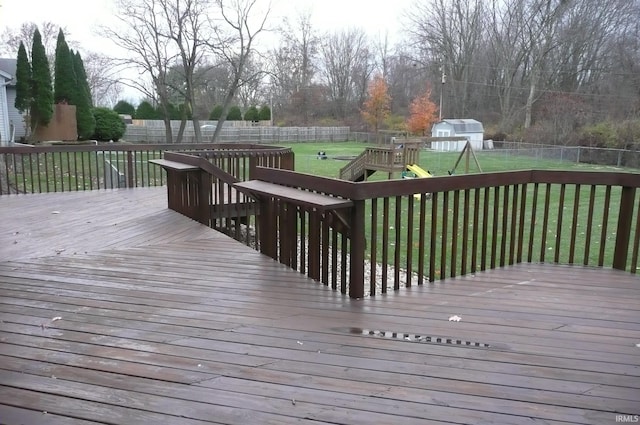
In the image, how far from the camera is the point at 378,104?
40531 millimetres

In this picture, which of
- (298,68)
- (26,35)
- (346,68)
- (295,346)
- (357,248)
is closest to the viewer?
(295,346)

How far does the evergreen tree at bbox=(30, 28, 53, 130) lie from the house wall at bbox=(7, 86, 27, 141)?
1.91 m

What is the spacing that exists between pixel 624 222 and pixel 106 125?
Answer: 78.3 feet

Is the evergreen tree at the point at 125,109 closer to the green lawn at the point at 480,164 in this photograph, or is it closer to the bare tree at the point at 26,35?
the bare tree at the point at 26,35

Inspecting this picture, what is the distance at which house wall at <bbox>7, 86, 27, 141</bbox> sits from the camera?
2141 cm

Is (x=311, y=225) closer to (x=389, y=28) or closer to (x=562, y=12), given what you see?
(x=562, y=12)

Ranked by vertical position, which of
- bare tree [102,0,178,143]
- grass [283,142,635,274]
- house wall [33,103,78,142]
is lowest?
grass [283,142,635,274]

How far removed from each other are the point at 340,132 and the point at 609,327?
4043 centimetres

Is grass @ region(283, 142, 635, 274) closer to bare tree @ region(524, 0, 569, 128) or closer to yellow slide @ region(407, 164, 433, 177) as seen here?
yellow slide @ region(407, 164, 433, 177)

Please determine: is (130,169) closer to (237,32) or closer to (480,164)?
(480,164)

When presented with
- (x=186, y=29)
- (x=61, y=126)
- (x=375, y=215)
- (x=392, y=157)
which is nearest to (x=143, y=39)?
(x=186, y=29)

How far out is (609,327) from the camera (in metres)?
3.09

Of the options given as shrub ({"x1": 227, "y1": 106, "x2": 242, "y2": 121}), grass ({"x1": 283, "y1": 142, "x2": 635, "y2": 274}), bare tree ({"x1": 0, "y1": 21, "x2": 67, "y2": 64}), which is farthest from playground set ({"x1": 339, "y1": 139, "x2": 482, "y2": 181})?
bare tree ({"x1": 0, "y1": 21, "x2": 67, "y2": 64})

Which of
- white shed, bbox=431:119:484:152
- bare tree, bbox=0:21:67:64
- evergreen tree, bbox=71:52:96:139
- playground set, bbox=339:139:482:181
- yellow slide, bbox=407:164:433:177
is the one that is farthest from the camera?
bare tree, bbox=0:21:67:64
